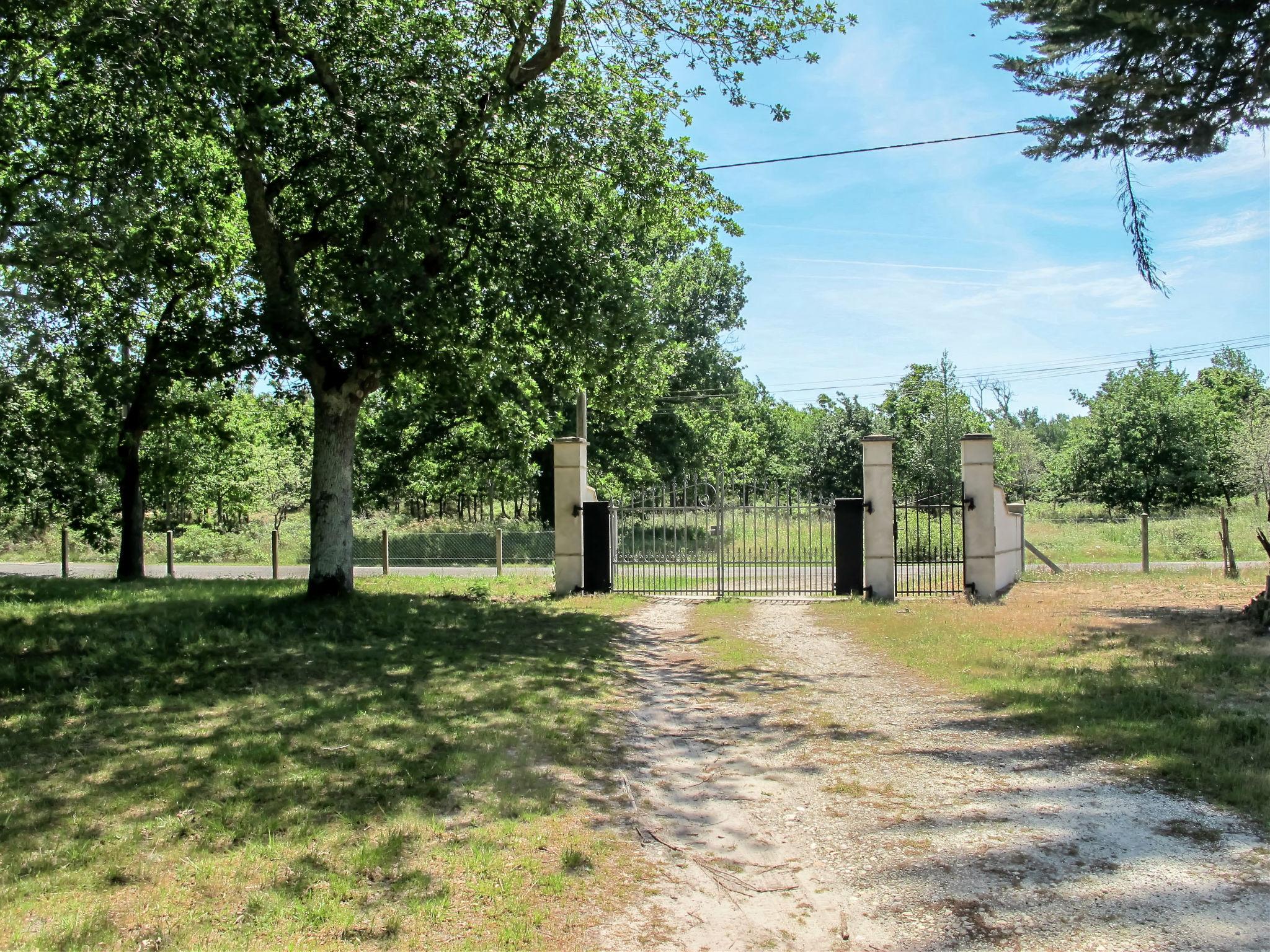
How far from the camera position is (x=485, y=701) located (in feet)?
24.8

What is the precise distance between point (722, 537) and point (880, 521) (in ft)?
9.56

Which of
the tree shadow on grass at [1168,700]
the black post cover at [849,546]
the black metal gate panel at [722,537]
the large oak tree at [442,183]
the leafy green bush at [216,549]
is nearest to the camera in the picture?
the tree shadow on grass at [1168,700]

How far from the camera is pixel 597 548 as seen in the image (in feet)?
54.2

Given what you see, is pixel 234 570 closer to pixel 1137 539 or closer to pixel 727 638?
pixel 727 638

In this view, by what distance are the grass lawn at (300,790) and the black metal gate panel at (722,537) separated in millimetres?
5951

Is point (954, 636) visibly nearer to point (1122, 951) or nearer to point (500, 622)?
point (500, 622)

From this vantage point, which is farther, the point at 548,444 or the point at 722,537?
the point at 548,444

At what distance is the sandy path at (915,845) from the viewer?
359 centimetres

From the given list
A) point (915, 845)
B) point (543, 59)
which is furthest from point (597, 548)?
point (915, 845)

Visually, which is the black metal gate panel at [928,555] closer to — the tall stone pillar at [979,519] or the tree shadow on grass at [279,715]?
the tall stone pillar at [979,519]

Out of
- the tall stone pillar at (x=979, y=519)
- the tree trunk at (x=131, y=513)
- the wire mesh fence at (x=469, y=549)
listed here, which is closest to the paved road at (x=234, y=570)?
the wire mesh fence at (x=469, y=549)

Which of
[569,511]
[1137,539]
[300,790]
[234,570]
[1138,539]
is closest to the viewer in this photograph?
[300,790]

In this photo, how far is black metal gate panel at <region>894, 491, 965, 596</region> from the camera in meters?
16.0

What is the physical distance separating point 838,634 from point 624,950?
8.88 meters
